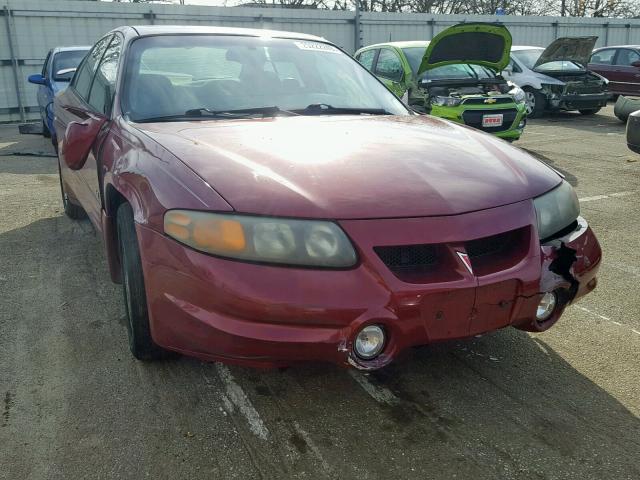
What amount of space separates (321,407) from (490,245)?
34.5 inches

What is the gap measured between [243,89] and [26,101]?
13.5m

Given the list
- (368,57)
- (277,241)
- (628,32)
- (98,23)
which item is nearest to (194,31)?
(277,241)

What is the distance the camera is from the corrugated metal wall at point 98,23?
1414cm

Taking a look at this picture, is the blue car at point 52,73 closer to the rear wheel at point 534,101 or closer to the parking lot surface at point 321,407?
the parking lot surface at point 321,407

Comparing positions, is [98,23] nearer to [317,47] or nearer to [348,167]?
[317,47]

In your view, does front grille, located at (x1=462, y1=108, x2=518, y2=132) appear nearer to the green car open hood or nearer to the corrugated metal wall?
the green car open hood

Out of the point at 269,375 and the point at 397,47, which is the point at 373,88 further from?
the point at 397,47

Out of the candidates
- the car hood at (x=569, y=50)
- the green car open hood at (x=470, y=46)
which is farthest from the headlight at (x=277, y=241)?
the car hood at (x=569, y=50)

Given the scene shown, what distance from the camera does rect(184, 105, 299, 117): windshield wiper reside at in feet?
9.55

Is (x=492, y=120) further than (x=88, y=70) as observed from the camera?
Yes

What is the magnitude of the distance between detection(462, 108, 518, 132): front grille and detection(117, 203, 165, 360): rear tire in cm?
587

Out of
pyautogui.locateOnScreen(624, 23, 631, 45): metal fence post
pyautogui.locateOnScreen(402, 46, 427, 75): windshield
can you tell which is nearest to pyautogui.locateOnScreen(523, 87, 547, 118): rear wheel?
pyautogui.locateOnScreen(402, 46, 427, 75): windshield

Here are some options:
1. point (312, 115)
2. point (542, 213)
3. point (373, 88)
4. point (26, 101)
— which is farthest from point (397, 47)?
point (26, 101)

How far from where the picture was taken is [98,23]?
48.0ft
